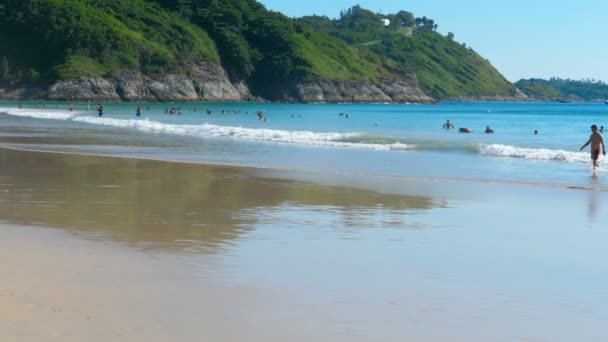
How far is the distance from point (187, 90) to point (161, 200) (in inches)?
5527

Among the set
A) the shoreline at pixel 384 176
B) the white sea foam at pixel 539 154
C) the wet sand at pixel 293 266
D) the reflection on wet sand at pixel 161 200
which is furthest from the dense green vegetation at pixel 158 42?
the wet sand at pixel 293 266

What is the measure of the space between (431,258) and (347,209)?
15.1 ft

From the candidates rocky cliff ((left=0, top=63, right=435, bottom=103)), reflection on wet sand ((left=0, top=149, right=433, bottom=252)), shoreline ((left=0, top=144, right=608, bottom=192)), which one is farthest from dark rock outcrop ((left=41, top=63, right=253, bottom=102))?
reflection on wet sand ((left=0, top=149, right=433, bottom=252))

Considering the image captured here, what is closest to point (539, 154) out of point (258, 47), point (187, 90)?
point (187, 90)

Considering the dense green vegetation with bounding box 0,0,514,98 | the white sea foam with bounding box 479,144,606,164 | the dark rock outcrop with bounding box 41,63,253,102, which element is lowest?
the white sea foam with bounding box 479,144,606,164

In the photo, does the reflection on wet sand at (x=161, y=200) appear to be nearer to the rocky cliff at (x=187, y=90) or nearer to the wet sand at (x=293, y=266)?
the wet sand at (x=293, y=266)

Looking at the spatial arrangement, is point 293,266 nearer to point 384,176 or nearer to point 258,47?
point 384,176

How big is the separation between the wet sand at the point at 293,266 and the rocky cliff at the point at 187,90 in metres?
129

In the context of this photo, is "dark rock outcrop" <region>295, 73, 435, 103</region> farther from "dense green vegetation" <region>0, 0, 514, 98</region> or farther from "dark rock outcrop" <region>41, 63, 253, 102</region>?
"dark rock outcrop" <region>41, 63, 253, 102</region>

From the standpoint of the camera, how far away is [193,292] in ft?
25.7

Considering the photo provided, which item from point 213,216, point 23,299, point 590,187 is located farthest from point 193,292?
point 590,187

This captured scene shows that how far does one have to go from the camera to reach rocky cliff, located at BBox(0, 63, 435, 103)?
13938 cm

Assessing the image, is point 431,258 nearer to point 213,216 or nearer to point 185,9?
point 213,216

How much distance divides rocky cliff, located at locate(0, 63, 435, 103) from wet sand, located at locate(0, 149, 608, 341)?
12867cm
